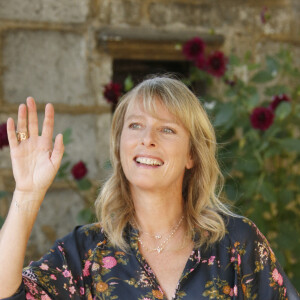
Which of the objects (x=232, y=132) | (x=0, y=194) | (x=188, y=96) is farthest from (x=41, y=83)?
(x=188, y=96)

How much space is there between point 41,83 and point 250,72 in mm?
1226

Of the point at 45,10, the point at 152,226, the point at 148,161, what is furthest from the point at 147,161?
the point at 45,10

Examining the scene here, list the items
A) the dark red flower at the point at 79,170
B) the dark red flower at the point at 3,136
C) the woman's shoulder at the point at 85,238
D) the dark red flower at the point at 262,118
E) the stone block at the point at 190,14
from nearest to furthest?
the woman's shoulder at the point at 85,238
the dark red flower at the point at 3,136
the dark red flower at the point at 262,118
the dark red flower at the point at 79,170
the stone block at the point at 190,14

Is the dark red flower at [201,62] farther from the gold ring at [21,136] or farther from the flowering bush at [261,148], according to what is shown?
the gold ring at [21,136]

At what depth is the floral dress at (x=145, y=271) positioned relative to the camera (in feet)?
5.83

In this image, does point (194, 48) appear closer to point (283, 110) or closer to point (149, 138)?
point (283, 110)

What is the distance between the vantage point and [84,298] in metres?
1.80

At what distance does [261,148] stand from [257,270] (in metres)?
1.00

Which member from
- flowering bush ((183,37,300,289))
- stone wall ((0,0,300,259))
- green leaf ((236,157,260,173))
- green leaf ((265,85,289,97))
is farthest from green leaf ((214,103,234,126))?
stone wall ((0,0,300,259))

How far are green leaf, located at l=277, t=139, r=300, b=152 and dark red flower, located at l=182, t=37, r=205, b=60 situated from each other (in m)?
0.60

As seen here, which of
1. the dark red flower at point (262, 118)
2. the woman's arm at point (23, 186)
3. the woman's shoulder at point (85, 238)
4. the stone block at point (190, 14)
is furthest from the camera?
the stone block at point (190, 14)

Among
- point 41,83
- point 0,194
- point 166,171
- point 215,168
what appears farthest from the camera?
point 41,83

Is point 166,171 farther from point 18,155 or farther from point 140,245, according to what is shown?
point 18,155

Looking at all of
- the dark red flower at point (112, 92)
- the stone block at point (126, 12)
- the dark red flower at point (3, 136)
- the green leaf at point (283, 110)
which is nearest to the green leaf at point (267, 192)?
the green leaf at point (283, 110)
